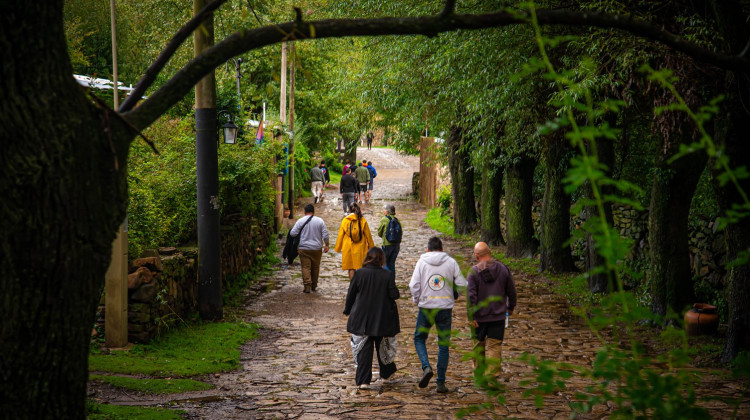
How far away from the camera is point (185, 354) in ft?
33.7

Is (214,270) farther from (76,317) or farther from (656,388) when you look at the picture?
(656,388)

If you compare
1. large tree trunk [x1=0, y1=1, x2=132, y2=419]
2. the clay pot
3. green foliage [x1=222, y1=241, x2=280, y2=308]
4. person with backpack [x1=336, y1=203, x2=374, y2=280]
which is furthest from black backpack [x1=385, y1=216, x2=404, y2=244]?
large tree trunk [x1=0, y1=1, x2=132, y2=419]

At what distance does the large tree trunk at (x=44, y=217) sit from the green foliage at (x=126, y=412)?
343 cm

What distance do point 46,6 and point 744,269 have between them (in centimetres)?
922

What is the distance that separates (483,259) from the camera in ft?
29.2

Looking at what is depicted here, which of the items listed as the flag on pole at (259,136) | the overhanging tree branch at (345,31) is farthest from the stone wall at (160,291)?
the overhanging tree branch at (345,31)

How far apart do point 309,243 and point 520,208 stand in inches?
274

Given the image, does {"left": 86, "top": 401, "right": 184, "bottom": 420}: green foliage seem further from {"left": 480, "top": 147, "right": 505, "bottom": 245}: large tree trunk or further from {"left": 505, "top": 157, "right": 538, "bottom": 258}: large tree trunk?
{"left": 480, "top": 147, "right": 505, "bottom": 245}: large tree trunk

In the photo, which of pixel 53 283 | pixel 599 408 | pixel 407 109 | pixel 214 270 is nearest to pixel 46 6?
pixel 53 283

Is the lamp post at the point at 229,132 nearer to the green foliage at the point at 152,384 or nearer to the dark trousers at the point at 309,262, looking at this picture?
the dark trousers at the point at 309,262

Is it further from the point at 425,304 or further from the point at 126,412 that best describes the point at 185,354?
the point at 425,304

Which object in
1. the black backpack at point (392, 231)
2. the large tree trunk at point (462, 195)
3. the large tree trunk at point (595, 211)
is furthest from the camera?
the large tree trunk at point (462, 195)

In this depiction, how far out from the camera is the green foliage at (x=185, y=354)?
9.22 m

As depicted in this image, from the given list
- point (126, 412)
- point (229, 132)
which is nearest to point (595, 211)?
point (229, 132)
